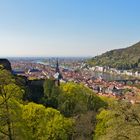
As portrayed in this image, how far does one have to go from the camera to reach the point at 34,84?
5859 cm

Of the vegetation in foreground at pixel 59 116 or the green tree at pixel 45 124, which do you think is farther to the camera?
the green tree at pixel 45 124

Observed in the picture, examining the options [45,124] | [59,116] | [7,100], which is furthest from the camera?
[59,116]

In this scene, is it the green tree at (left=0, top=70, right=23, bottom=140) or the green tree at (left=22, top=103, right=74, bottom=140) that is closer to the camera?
the green tree at (left=0, top=70, right=23, bottom=140)

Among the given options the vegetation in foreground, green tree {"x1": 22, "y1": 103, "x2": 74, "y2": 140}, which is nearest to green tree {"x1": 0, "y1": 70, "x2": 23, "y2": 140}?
the vegetation in foreground

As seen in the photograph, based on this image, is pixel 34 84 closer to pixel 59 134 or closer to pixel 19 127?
pixel 59 134

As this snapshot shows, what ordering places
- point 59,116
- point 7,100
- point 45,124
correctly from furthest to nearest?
point 59,116 < point 45,124 < point 7,100

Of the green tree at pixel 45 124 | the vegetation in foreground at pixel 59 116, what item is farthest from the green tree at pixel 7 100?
the green tree at pixel 45 124

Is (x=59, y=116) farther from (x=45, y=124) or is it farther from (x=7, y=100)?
(x=7, y=100)

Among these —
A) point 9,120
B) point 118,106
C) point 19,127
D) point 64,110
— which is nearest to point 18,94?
point 9,120

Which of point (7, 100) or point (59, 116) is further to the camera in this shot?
point (59, 116)

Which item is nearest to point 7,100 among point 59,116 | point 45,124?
point 45,124

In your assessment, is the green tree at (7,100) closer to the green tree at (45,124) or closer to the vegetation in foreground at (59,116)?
the vegetation in foreground at (59,116)

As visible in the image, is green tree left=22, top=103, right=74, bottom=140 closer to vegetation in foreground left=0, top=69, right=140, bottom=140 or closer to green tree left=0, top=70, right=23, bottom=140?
vegetation in foreground left=0, top=69, right=140, bottom=140

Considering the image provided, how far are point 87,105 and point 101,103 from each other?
3216 mm
